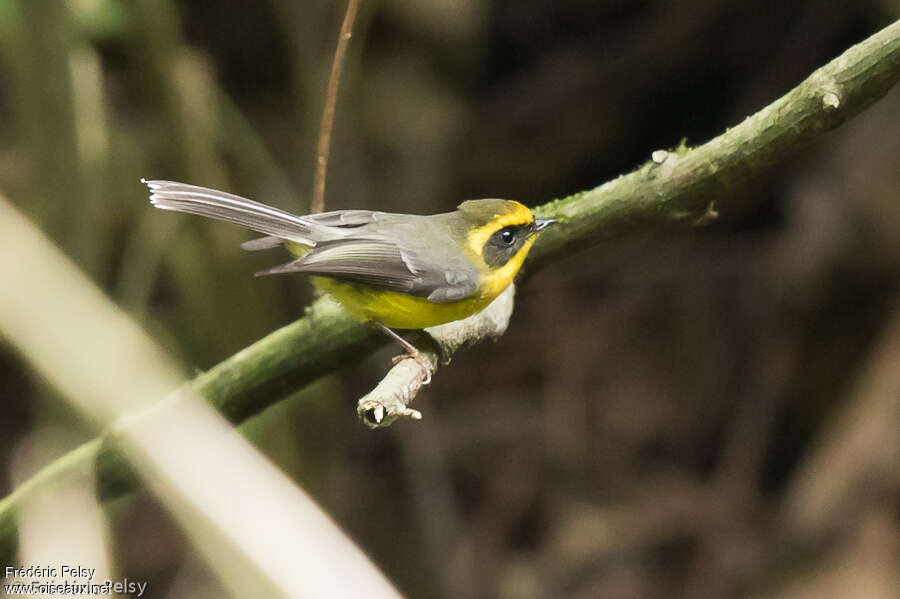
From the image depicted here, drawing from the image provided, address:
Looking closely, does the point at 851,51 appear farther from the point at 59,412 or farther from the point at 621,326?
the point at 621,326

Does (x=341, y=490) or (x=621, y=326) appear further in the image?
(x=621, y=326)

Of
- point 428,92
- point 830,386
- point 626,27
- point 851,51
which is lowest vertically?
point 851,51

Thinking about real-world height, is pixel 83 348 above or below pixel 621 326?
below

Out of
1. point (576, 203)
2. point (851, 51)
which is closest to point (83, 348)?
point (576, 203)

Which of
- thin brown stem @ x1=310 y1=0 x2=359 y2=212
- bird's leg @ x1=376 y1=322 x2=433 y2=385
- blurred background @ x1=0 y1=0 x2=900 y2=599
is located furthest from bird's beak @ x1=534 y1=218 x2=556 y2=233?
blurred background @ x1=0 y1=0 x2=900 y2=599

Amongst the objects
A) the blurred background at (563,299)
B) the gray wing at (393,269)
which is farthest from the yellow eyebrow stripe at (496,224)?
the blurred background at (563,299)

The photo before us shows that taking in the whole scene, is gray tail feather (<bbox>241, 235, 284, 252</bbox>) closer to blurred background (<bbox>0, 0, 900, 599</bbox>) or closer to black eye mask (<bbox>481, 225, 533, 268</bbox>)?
black eye mask (<bbox>481, 225, 533, 268</bbox>)
